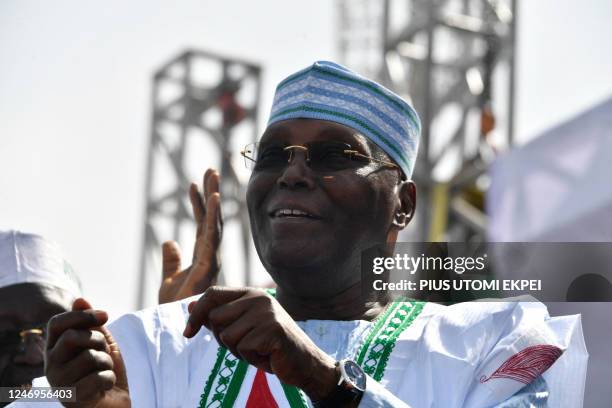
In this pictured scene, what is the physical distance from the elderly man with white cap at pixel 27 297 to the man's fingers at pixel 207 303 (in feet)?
6.33

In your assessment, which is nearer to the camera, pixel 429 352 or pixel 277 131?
pixel 429 352

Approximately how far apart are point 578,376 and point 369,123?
0.92m

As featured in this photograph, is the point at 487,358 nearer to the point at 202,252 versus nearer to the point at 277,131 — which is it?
the point at 277,131

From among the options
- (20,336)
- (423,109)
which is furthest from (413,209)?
(423,109)

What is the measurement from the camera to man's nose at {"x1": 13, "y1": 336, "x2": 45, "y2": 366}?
163 inches

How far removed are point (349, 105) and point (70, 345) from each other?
1260 millimetres

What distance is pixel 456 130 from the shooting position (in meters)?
10.2

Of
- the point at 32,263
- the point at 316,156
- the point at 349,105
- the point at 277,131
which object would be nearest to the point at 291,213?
the point at 316,156

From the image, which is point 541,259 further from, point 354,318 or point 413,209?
point 354,318

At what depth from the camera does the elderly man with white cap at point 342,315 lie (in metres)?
2.99

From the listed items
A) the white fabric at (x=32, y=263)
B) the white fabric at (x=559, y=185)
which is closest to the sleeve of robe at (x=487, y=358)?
the white fabric at (x=32, y=263)

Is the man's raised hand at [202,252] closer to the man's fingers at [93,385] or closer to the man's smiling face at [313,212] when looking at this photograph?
the man's smiling face at [313,212]

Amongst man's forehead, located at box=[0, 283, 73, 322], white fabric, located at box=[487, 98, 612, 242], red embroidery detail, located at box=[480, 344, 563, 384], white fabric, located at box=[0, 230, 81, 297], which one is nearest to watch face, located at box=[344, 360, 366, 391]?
red embroidery detail, located at box=[480, 344, 563, 384]

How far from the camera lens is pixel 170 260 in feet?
13.5
